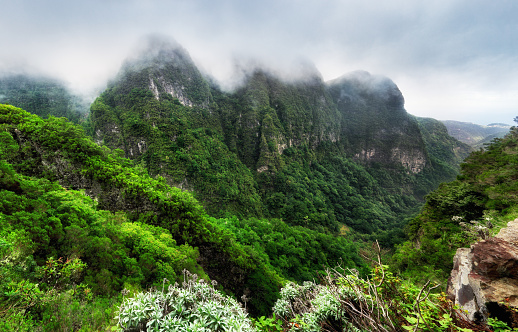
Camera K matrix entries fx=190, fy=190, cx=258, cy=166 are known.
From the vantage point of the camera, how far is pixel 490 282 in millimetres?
3482

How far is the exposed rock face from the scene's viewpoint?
122 inches

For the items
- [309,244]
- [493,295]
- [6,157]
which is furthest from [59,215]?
[309,244]

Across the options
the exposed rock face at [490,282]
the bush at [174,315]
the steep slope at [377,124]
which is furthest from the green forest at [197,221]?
the steep slope at [377,124]

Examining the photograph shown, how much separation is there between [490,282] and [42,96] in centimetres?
10327

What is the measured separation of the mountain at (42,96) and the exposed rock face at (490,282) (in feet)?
287

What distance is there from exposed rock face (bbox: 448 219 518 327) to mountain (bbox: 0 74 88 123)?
287 ft

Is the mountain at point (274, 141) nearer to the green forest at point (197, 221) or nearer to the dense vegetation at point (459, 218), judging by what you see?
the green forest at point (197, 221)

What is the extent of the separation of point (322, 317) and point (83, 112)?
3703 inches

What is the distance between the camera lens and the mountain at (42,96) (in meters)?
60.8

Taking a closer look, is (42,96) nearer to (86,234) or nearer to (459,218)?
(86,234)

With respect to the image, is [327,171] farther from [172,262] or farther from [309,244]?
[172,262]

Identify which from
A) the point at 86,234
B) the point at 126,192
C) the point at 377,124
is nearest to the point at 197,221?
the point at 126,192

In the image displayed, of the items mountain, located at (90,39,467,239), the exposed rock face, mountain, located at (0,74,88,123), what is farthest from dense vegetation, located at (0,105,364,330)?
mountain, located at (0,74,88,123)

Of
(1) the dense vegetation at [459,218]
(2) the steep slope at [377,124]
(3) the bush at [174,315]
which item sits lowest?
(1) the dense vegetation at [459,218]
